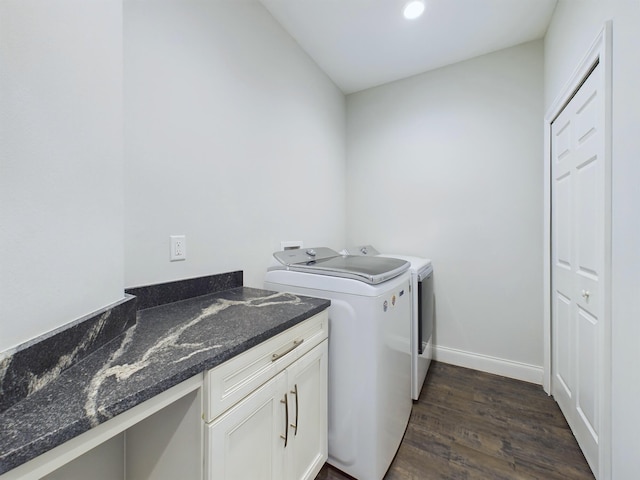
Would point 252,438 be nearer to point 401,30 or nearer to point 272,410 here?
point 272,410

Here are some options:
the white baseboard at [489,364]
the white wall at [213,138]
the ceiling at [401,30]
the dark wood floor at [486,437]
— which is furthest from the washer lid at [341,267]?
the ceiling at [401,30]

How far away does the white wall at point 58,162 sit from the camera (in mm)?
571

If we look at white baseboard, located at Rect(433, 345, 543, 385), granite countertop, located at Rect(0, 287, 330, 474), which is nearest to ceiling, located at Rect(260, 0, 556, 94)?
granite countertop, located at Rect(0, 287, 330, 474)

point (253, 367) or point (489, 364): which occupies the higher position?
point (253, 367)

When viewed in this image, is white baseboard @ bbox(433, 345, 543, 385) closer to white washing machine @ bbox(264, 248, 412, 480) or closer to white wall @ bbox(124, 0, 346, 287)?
white washing machine @ bbox(264, 248, 412, 480)

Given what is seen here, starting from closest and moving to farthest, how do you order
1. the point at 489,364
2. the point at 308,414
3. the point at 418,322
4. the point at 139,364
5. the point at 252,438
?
the point at 139,364 < the point at 252,438 < the point at 308,414 < the point at 418,322 < the point at 489,364

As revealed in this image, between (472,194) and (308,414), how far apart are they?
2.10m

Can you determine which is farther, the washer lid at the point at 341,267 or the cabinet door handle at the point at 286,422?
the washer lid at the point at 341,267

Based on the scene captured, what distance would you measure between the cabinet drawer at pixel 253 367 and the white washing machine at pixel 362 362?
0.62ft

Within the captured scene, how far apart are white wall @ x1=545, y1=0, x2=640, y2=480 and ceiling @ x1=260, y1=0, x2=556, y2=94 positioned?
0.83 m

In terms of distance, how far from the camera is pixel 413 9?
1.72 m

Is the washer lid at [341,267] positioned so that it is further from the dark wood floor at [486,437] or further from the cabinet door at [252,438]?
the dark wood floor at [486,437]

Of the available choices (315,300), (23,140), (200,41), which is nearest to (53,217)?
(23,140)

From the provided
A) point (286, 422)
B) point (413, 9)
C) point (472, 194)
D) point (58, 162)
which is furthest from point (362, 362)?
point (413, 9)
